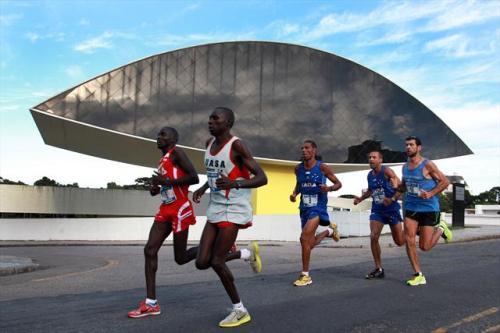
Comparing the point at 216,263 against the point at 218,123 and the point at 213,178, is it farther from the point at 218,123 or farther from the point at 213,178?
the point at 218,123

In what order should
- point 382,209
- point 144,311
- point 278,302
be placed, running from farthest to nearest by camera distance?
point 382,209 < point 278,302 < point 144,311

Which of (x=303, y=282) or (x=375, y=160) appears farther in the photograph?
(x=375, y=160)

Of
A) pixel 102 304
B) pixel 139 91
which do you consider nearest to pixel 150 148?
pixel 139 91

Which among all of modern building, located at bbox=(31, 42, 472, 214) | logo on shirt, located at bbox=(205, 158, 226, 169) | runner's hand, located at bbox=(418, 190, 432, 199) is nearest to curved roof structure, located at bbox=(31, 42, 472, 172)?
modern building, located at bbox=(31, 42, 472, 214)

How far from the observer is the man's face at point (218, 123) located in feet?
14.5

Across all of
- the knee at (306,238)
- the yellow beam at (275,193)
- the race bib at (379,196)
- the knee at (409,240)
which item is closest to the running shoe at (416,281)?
the knee at (409,240)

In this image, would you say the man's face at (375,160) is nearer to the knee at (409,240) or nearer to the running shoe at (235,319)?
the knee at (409,240)

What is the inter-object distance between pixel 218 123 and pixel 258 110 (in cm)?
2981

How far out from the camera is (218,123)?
441 cm

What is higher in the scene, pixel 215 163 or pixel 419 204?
pixel 215 163

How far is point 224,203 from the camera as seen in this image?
14.5ft

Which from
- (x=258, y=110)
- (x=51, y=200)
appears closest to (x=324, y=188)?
(x=258, y=110)

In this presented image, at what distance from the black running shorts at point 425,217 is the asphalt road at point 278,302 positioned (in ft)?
2.49

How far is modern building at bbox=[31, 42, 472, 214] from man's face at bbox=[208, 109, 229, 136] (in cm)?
2638
